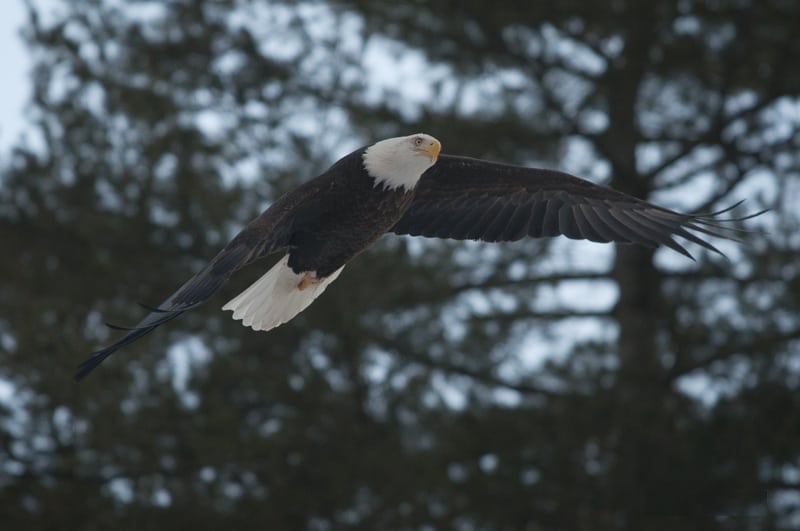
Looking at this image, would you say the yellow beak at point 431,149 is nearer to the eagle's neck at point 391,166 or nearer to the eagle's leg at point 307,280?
the eagle's neck at point 391,166

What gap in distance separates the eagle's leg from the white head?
1.75 ft

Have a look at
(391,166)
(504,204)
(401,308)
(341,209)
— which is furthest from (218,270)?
(401,308)

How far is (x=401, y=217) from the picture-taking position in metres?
5.30

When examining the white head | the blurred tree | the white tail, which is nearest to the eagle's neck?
the white head

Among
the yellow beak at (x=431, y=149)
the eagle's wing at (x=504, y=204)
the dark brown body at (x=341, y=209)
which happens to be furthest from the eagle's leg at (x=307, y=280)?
the yellow beak at (x=431, y=149)

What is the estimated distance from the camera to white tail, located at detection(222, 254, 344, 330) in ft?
17.4

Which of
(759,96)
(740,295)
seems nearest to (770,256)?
(740,295)

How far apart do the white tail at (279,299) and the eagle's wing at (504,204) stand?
1.74 ft

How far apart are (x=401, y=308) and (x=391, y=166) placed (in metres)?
3.52

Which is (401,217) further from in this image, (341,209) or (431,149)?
(341,209)

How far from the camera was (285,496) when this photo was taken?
787 centimetres

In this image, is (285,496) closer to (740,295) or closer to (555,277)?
(555,277)

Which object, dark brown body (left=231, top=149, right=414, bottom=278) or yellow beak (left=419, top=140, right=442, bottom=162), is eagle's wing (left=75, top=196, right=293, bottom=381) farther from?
yellow beak (left=419, top=140, right=442, bottom=162)

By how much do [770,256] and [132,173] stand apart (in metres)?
3.85
